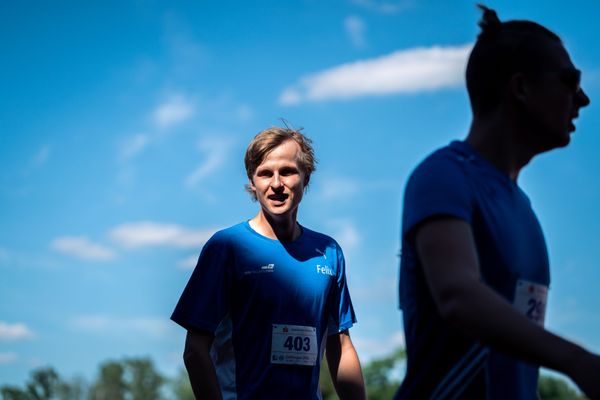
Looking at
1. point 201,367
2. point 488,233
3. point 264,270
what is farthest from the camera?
point 264,270

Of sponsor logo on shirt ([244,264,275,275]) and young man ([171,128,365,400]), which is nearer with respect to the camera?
young man ([171,128,365,400])

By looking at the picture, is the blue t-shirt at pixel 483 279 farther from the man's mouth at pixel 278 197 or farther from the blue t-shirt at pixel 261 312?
the man's mouth at pixel 278 197

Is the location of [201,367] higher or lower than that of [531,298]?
higher

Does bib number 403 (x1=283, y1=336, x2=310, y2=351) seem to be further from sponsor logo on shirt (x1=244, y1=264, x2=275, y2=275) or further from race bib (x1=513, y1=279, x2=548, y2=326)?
race bib (x1=513, y1=279, x2=548, y2=326)

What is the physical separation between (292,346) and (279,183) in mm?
837

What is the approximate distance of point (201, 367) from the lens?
434cm

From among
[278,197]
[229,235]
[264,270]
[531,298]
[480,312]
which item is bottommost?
[480,312]

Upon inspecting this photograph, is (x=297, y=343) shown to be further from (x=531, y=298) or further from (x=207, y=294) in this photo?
(x=531, y=298)

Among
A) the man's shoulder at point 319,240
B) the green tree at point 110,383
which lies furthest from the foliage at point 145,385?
the man's shoulder at point 319,240

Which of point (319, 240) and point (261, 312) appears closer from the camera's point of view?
point (261, 312)

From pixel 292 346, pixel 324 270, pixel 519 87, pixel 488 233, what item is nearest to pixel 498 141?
pixel 519 87

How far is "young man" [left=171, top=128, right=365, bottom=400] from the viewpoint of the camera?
4410mm

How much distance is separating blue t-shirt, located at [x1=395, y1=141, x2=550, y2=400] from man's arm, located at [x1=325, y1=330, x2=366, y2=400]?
2.56 m

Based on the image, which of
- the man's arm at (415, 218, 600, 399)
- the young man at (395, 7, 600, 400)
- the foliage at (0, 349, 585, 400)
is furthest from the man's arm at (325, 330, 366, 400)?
the foliage at (0, 349, 585, 400)
